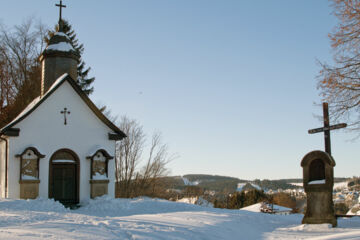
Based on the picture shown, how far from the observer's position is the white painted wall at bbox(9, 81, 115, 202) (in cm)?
1631

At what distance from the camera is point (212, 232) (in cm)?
977

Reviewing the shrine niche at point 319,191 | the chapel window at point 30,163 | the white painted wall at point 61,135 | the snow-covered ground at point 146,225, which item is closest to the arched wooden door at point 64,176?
the white painted wall at point 61,135

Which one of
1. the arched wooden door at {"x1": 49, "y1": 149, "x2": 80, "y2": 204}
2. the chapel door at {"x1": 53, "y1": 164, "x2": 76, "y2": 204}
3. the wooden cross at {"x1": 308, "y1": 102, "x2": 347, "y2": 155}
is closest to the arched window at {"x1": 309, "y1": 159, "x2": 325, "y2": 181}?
the wooden cross at {"x1": 308, "y1": 102, "x2": 347, "y2": 155}

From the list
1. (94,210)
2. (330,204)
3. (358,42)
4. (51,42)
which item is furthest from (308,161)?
(51,42)

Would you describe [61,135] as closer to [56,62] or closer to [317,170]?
[56,62]

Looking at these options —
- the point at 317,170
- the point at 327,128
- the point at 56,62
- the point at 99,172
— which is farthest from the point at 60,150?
the point at 327,128

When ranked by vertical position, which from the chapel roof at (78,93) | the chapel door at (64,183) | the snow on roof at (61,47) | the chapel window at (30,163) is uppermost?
the snow on roof at (61,47)

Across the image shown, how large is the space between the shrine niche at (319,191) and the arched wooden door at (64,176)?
9.86 m

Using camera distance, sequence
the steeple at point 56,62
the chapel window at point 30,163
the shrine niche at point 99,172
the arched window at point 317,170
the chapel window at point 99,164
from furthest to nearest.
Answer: the steeple at point 56,62 < the chapel window at point 99,164 < the shrine niche at point 99,172 < the chapel window at point 30,163 < the arched window at point 317,170

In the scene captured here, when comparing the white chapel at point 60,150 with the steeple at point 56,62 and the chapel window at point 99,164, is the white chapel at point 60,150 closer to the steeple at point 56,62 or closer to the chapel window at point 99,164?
the chapel window at point 99,164

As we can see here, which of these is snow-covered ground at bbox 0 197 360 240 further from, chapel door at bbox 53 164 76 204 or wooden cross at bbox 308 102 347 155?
wooden cross at bbox 308 102 347 155

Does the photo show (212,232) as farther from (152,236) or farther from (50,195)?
(50,195)

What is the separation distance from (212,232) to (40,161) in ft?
31.6

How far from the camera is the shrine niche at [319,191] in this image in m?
12.1
